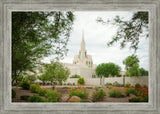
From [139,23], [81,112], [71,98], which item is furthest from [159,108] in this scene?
[139,23]

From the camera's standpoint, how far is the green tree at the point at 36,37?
264 cm

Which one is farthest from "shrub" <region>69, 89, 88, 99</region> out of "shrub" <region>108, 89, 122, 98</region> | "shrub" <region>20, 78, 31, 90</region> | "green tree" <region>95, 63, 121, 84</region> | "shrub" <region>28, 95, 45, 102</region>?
"shrub" <region>20, 78, 31, 90</region>

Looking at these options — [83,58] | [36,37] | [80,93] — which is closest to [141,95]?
[80,93]

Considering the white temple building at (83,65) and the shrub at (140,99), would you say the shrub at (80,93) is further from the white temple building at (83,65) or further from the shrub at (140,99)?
the shrub at (140,99)

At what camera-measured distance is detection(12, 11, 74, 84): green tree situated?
8.67ft

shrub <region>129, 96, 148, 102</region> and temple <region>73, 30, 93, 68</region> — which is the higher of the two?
temple <region>73, 30, 93, 68</region>

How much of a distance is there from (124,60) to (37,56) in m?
2.00

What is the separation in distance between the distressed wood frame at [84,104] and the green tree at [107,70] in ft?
4.56

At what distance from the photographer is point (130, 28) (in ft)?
9.36

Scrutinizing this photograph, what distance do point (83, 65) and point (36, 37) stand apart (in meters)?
1.32

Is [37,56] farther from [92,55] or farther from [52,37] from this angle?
[92,55]

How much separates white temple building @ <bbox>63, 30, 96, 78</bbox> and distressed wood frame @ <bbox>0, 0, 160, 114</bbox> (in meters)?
1.30

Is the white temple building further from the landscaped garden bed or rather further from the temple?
the landscaped garden bed

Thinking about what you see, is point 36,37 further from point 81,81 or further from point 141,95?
point 141,95
